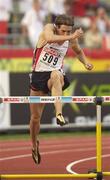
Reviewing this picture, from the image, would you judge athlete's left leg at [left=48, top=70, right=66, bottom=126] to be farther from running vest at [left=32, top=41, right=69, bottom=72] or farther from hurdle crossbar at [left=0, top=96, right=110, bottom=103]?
hurdle crossbar at [left=0, top=96, right=110, bottom=103]

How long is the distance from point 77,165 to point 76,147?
10.3ft

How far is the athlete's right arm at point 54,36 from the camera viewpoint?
8803 millimetres

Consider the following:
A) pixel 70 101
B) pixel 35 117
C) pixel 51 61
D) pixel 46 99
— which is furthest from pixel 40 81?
pixel 70 101

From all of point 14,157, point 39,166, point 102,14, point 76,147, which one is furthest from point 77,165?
point 102,14

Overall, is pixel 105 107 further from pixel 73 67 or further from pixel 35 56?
pixel 35 56

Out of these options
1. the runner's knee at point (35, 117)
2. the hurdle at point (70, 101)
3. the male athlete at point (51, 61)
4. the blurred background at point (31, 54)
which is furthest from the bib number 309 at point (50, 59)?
the blurred background at point (31, 54)

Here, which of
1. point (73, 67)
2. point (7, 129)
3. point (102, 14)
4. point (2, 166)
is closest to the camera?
point (2, 166)

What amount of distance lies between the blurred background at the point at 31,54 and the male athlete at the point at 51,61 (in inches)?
232

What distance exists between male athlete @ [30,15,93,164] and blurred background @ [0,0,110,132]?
19.3 feet

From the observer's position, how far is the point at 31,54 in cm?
1717

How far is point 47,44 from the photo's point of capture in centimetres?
942

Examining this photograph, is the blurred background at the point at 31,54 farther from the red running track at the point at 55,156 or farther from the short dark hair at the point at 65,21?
the short dark hair at the point at 65,21

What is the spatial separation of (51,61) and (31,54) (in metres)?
7.72

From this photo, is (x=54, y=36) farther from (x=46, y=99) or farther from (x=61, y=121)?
(x=61, y=121)
